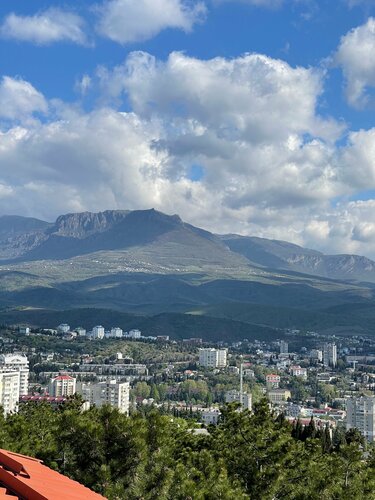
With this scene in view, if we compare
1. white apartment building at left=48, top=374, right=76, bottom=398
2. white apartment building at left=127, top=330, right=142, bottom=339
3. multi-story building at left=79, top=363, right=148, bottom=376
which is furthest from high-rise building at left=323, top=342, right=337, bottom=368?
white apartment building at left=48, top=374, right=76, bottom=398

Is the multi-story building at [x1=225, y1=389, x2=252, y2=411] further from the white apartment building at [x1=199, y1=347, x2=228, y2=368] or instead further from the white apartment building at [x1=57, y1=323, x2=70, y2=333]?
A: the white apartment building at [x1=57, y1=323, x2=70, y2=333]

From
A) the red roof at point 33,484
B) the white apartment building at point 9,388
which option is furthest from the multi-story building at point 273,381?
the red roof at point 33,484

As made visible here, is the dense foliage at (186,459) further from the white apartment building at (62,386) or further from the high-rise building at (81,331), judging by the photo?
the high-rise building at (81,331)

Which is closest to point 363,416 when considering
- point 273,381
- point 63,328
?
point 273,381

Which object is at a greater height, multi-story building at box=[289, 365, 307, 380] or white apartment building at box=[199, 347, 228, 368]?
white apartment building at box=[199, 347, 228, 368]

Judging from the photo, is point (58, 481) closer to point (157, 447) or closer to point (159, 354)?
point (157, 447)
